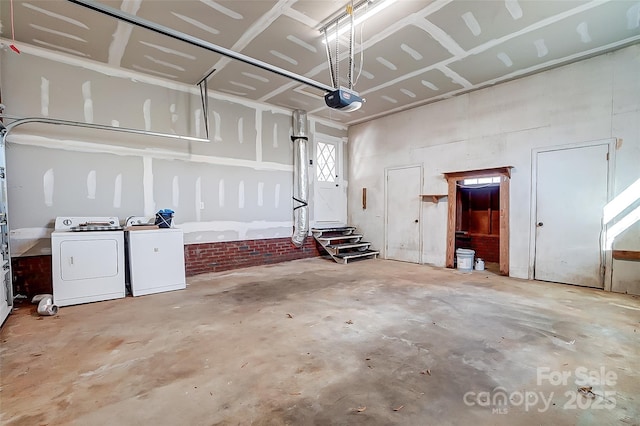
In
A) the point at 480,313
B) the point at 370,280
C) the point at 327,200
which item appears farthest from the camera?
the point at 327,200

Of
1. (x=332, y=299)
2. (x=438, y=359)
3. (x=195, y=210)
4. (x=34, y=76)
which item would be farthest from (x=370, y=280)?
(x=34, y=76)

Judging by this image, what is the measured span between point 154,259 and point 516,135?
248 inches

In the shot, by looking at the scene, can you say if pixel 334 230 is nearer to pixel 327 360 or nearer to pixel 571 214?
pixel 571 214

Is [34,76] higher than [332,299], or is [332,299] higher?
[34,76]

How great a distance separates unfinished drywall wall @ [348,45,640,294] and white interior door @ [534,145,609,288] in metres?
0.16

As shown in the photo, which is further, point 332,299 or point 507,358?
point 332,299

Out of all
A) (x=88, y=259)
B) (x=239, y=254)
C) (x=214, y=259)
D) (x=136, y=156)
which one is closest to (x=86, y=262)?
(x=88, y=259)

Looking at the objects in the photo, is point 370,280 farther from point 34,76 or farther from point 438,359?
point 34,76

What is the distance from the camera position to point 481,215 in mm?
7066

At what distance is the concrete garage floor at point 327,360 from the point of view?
1.73m

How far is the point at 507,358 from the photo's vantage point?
2330 millimetres

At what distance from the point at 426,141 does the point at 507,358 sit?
489 cm

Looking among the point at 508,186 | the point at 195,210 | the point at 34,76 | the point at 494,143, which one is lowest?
the point at 195,210

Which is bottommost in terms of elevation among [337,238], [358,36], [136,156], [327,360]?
[327,360]
